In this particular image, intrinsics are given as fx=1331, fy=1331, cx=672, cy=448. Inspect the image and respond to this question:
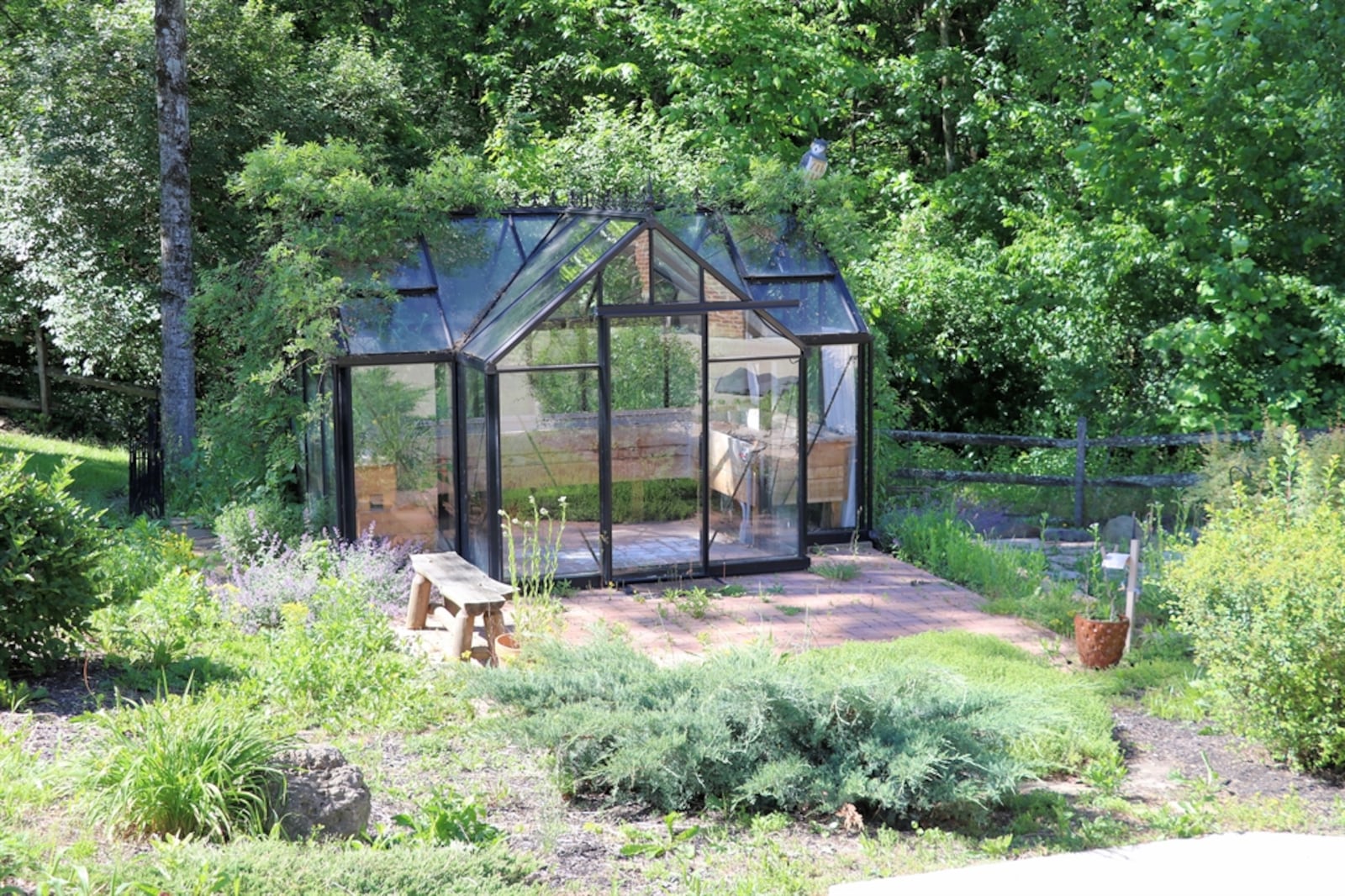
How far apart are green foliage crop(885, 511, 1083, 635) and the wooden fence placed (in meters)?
1.20

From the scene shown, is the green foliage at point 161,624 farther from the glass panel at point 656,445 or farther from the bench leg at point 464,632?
the glass panel at point 656,445

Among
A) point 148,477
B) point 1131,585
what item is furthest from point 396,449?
point 1131,585

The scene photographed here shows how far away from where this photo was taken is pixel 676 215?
1104 centimetres

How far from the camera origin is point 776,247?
11.2m

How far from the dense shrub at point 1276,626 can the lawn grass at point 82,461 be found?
10.3 metres

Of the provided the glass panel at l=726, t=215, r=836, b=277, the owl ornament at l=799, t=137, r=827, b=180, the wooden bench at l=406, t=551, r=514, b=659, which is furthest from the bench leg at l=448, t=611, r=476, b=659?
the owl ornament at l=799, t=137, r=827, b=180

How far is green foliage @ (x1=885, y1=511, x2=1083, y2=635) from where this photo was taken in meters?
8.83

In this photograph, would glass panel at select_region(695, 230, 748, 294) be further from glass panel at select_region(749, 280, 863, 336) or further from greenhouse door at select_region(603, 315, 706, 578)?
greenhouse door at select_region(603, 315, 706, 578)

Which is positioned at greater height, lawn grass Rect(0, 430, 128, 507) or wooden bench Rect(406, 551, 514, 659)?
lawn grass Rect(0, 430, 128, 507)

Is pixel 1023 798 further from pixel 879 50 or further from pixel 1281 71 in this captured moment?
pixel 879 50

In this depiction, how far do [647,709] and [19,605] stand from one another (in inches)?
121

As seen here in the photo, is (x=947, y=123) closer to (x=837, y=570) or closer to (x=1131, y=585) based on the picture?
(x=837, y=570)

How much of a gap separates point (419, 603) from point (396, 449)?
1867 millimetres

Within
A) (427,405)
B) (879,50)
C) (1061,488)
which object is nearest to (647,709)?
(427,405)
